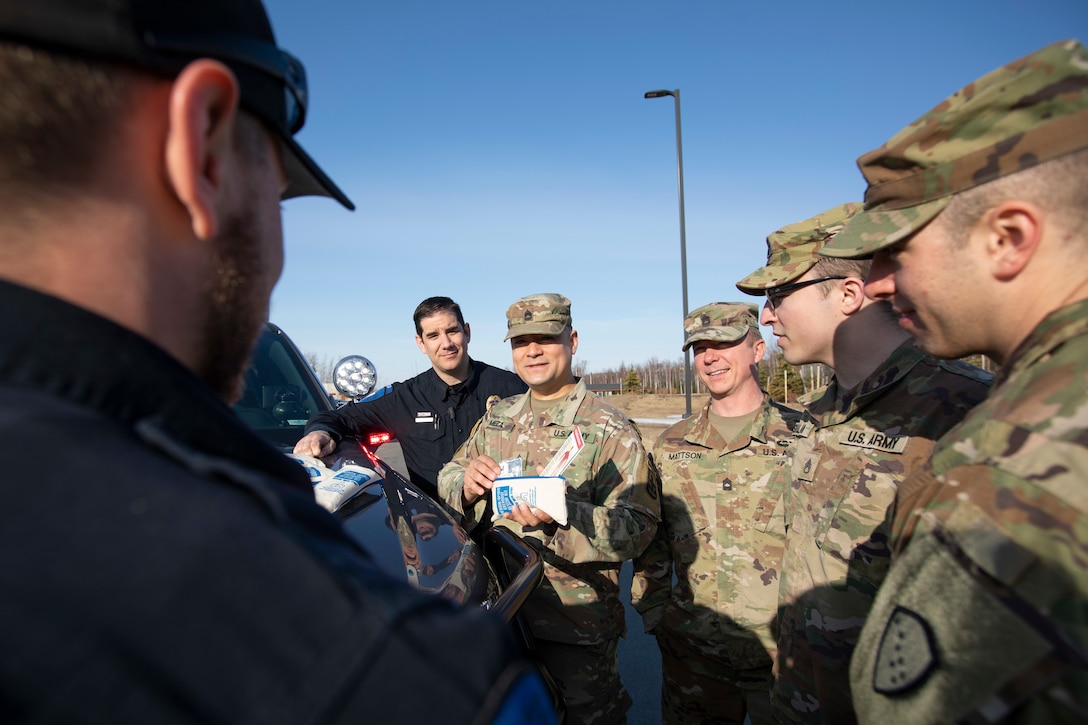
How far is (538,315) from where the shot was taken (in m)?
3.35

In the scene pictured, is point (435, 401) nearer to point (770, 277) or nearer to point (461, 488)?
point (461, 488)

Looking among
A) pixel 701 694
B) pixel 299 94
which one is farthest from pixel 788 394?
pixel 299 94

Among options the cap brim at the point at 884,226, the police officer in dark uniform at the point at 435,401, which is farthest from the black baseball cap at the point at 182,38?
the police officer in dark uniform at the point at 435,401

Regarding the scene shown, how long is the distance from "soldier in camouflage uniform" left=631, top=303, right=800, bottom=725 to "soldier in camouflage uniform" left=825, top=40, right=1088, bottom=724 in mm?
1915

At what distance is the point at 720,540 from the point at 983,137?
235cm

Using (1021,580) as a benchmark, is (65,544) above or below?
above

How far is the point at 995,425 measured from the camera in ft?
3.33

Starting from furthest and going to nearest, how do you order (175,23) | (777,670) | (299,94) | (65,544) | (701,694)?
1. (701,694)
2. (777,670)
3. (299,94)
4. (175,23)
5. (65,544)

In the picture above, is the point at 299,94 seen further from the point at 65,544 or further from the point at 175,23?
the point at 65,544

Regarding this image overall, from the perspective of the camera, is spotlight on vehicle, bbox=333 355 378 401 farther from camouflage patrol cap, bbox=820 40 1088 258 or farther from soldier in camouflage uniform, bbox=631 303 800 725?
camouflage patrol cap, bbox=820 40 1088 258

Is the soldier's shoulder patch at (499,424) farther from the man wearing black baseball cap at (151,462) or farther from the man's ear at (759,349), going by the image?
the man wearing black baseball cap at (151,462)

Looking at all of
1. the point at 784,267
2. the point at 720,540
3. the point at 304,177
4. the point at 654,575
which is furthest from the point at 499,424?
the point at 304,177

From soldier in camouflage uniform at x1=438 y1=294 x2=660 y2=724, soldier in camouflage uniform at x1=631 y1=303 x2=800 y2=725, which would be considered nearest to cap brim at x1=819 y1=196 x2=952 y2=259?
soldier in camouflage uniform at x1=438 y1=294 x2=660 y2=724

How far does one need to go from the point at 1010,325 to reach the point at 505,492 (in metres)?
1.82
